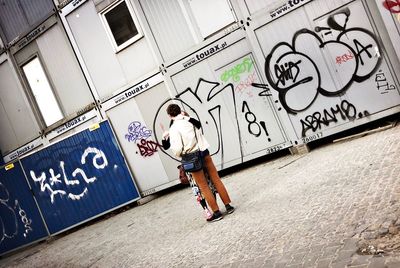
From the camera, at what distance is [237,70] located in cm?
847

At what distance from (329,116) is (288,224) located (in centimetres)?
394

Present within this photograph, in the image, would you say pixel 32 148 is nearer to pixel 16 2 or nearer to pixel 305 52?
pixel 16 2

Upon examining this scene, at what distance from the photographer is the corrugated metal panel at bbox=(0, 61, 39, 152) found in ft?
39.2

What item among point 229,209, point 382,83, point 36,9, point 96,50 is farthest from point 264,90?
point 36,9

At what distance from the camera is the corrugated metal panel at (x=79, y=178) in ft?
34.6

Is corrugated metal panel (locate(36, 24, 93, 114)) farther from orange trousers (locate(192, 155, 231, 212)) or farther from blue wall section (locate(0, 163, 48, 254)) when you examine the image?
orange trousers (locate(192, 155, 231, 212))

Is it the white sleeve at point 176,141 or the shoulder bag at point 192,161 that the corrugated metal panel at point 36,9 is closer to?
the white sleeve at point 176,141

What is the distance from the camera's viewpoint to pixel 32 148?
477 inches

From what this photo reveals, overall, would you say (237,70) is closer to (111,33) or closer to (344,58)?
(344,58)

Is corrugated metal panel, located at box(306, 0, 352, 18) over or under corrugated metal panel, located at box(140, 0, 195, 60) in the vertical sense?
under

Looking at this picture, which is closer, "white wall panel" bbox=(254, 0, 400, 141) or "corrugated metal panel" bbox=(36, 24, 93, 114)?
"white wall panel" bbox=(254, 0, 400, 141)

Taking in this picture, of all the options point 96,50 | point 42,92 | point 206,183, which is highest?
point 96,50

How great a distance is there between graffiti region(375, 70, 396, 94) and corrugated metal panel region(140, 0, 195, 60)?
4258 millimetres

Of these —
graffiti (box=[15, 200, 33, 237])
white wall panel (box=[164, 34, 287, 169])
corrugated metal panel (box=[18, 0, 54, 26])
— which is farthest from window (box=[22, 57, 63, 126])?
white wall panel (box=[164, 34, 287, 169])
